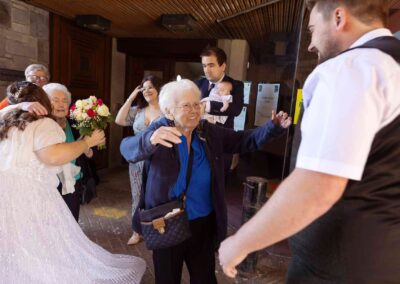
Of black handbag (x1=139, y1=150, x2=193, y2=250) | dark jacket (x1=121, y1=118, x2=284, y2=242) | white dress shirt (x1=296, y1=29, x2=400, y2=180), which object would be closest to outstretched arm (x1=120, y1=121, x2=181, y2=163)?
dark jacket (x1=121, y1=118, x2=284, y2=242)

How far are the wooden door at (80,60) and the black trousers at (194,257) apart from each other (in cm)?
398

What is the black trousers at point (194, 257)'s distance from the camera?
1.90 metres

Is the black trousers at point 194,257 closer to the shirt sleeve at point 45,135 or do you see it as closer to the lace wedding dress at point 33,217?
the lace wedding dress at point 33,217

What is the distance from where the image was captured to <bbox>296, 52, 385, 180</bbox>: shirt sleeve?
0.73m

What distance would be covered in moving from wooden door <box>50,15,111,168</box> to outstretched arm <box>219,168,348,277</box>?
483cm

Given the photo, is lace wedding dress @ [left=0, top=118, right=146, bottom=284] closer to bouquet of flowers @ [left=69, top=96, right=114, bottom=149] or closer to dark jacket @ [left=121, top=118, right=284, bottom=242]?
bouquet of flowers @ [left=69, top=96, right=114, bottom=149]

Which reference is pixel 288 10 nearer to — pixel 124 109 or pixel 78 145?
pixel 124 109

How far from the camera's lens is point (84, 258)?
2.31m

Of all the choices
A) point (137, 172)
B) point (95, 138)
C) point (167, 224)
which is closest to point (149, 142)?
point (167, 224)

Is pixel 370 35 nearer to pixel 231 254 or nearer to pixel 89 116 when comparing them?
pixel 231 254

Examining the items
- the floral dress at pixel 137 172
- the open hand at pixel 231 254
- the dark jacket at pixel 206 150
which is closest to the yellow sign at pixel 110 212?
the floral dress at pixel 137 172

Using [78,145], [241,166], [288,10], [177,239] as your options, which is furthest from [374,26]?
[241,166]

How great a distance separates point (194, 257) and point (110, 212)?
268cm

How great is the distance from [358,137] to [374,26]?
15.8 inches
